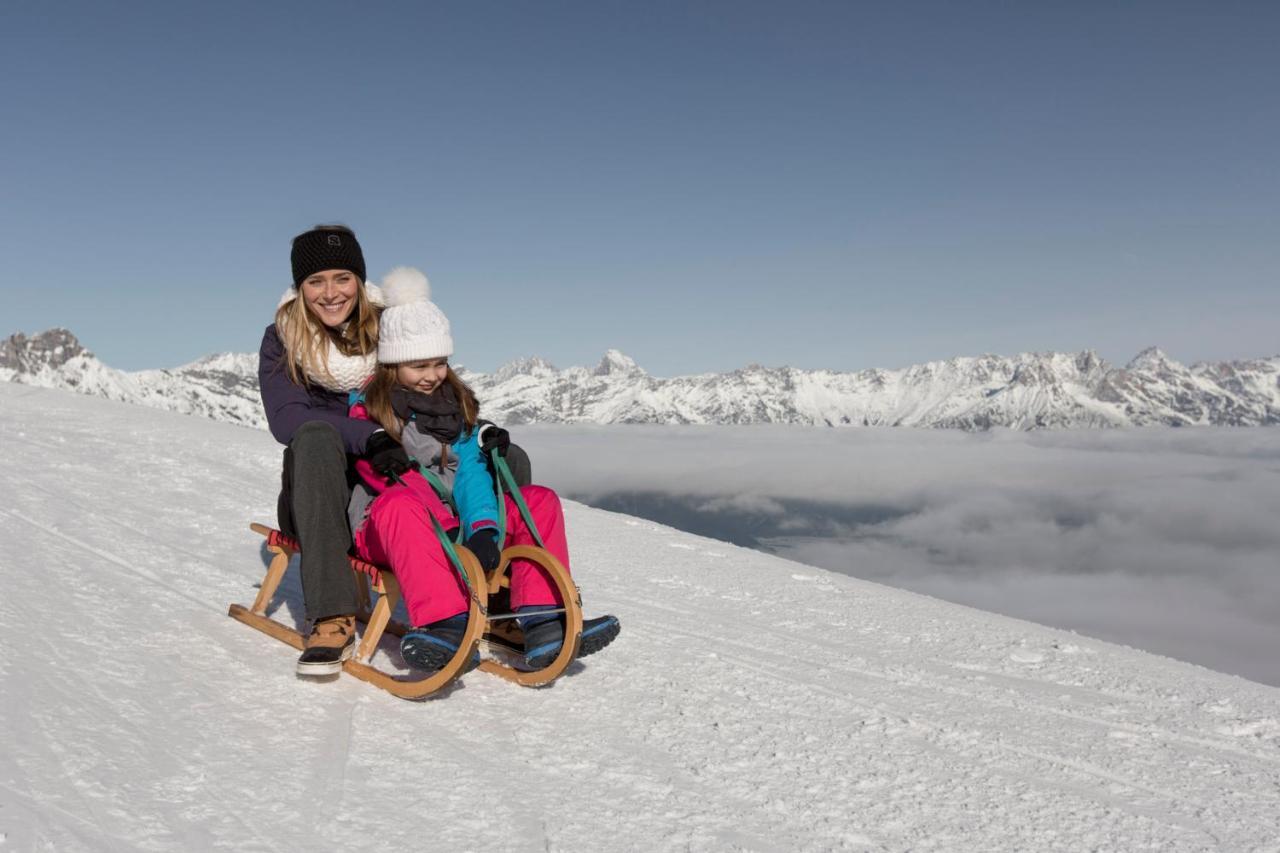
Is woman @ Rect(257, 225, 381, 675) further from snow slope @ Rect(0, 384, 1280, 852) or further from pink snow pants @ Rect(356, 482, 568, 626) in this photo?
snow slope @ Rect(0, 384, 1280, 852)

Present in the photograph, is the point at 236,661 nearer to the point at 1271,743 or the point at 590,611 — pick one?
the point at 590,611

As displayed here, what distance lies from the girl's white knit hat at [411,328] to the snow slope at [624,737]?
1.54 meters

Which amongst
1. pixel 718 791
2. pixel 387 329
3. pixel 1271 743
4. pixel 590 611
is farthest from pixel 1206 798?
pixel 387 329

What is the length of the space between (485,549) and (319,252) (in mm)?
1784

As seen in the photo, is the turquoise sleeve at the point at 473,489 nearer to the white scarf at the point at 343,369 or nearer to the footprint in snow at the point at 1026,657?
the white scarf at the point at 343,369

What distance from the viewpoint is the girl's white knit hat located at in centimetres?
397

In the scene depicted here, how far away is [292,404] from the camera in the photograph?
393 centimetres

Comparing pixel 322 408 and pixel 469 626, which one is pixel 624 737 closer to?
pixel 469 626

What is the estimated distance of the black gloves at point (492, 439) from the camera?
3770 millimetres

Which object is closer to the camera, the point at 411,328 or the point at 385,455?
the point at 385,455

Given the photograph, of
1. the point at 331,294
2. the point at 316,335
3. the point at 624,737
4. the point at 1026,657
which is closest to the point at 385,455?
the point at 316,335

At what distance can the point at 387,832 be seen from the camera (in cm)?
236

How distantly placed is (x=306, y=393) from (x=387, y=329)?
0.51 m

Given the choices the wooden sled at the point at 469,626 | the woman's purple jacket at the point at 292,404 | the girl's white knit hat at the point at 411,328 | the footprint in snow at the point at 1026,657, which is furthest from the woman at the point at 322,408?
the footprint in snow at the point at 1026,657
